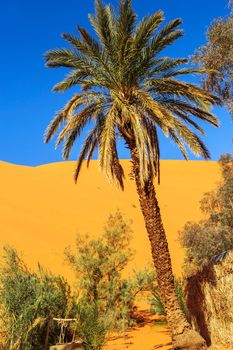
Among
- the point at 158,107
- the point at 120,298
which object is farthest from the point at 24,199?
the point at 158,107

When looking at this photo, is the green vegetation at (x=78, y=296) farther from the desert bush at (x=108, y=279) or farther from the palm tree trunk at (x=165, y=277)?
the palm tree trunk at (x=165, y=277)

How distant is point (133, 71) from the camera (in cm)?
1371

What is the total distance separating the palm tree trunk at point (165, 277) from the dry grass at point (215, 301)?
67cm

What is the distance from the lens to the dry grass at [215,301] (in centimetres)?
1198

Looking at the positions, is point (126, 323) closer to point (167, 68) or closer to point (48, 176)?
point (167, 68)

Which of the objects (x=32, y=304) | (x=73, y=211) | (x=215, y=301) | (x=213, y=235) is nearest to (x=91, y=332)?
(x=32, y=304)

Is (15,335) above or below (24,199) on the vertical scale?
below

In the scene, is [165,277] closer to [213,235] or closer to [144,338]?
[144,338]

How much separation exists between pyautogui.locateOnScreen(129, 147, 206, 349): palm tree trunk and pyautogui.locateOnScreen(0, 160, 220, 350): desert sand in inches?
121

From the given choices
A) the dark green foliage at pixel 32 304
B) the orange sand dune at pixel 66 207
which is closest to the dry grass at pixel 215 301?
the dark green foliage at pixel 32 304

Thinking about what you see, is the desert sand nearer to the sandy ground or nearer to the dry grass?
the sandy ground

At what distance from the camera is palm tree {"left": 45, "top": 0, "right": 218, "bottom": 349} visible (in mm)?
12883

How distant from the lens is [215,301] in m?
12.7

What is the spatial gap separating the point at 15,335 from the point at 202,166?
61579mm
